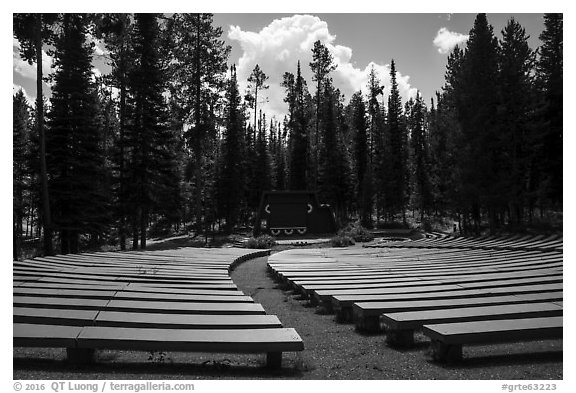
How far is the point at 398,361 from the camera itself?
13.5ft

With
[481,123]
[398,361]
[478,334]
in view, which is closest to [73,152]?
[398,361]

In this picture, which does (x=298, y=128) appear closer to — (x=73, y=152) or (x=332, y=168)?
(x=332, y=168)

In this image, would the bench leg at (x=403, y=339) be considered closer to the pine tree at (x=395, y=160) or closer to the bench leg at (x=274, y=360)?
the bench leg at (x=274, y=360)

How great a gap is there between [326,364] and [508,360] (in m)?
1.75

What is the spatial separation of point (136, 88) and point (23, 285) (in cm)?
2144

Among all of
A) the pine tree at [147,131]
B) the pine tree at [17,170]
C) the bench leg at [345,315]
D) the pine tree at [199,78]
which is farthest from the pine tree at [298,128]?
the bench leg at [345,315]

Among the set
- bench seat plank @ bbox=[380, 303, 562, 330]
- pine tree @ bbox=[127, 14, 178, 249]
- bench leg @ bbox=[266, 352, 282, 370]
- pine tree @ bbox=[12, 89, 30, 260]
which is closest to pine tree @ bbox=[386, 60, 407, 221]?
pine tree @ bbox=[127, 14, 178, 249]

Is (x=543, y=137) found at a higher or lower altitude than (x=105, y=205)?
higher

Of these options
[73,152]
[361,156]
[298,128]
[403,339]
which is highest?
[298,128]

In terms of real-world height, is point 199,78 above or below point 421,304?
above

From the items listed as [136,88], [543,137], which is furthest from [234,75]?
[543,137]

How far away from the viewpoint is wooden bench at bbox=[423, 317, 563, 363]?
12.6 ft
